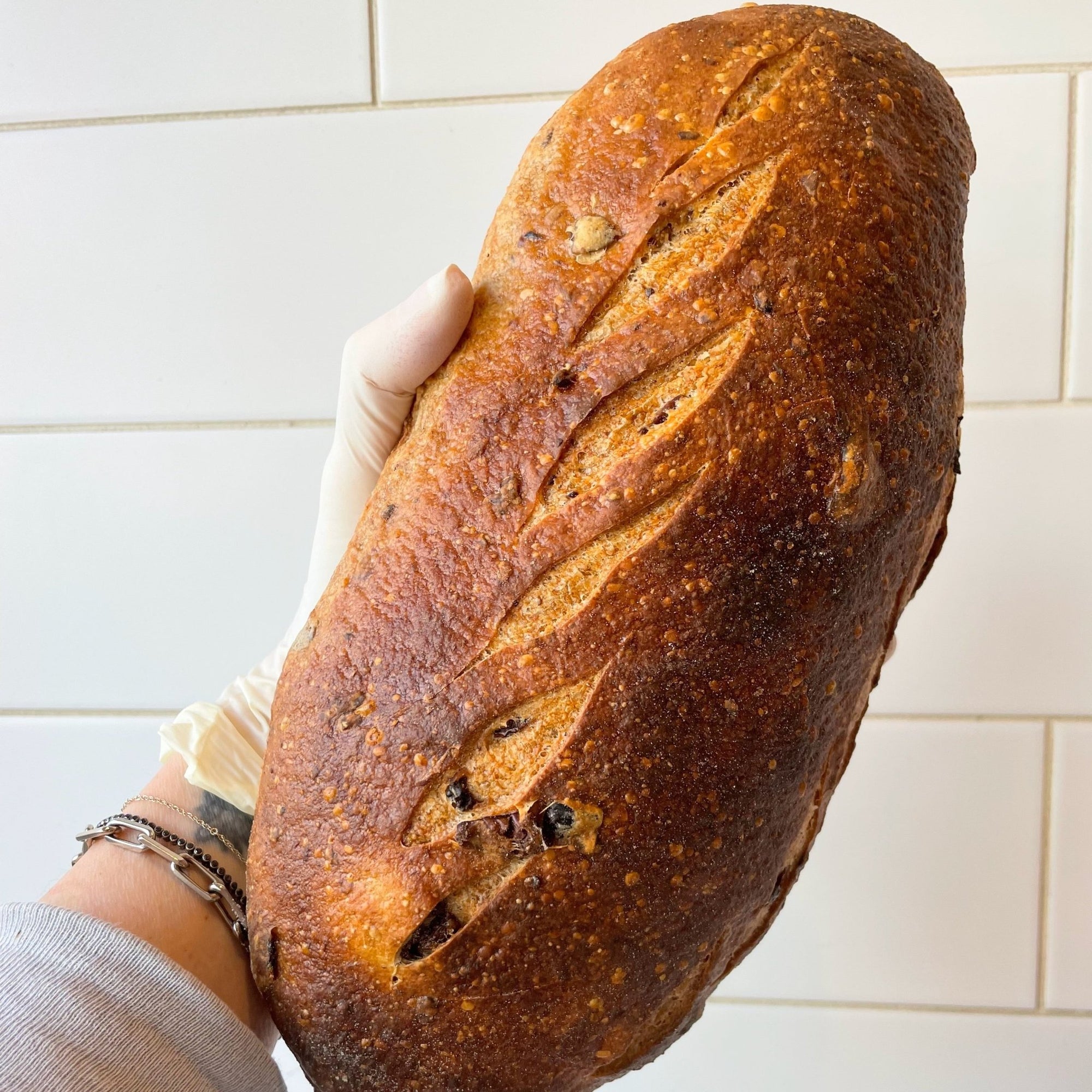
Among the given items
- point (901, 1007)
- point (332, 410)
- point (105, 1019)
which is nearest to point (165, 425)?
point (332, 410)

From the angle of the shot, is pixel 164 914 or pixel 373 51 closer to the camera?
pixel 164 914

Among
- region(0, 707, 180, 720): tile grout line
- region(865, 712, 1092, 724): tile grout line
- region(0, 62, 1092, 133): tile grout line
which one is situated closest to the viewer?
region(0, 62, 1092, 133): tile grout line

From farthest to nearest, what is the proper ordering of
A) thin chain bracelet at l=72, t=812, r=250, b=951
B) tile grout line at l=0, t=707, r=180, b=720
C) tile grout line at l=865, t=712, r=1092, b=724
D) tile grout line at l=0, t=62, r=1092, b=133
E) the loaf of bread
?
1. tile grout line at l=0, t=707, r=180, b=720
2. tile grout line at l=865, t=712, r=1092, b=724
3. tile grout line at l=0, t=62, r=1092, b=133
4. thin chain bracelet at l=72, t=812, r=250, b=951
5. the loaf of bread

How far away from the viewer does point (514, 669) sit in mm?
609

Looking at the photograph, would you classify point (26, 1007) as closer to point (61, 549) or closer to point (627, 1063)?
point (627, 1063)

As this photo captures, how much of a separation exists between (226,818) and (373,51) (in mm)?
999

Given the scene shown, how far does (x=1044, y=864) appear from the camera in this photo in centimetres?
126

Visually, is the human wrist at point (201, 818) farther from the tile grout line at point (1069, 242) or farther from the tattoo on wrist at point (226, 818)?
the tile grout line at point (1069, 242)

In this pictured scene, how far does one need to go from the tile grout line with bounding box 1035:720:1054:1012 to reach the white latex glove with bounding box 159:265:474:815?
1.00 metres

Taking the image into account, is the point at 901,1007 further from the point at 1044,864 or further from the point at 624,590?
the point at 624,590

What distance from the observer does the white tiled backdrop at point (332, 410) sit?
114cm

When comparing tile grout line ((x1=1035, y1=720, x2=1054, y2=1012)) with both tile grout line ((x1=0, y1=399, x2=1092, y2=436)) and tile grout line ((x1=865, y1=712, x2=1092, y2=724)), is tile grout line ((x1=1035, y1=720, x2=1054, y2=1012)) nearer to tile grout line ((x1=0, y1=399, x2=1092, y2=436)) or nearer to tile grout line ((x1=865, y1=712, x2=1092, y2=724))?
tile grout line ((x1=865, y1=712, x2=1092, y2=724))

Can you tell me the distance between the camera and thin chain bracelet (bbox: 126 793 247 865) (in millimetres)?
937

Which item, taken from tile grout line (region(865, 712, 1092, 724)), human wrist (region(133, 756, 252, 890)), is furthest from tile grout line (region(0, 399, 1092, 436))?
tile grout line (region(865, 712, 1092, 724))
